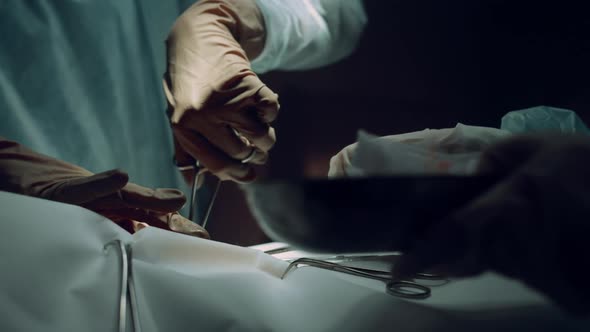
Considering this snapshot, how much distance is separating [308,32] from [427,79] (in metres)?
0.43

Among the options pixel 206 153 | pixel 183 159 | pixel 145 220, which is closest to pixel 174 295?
pixel 145 220

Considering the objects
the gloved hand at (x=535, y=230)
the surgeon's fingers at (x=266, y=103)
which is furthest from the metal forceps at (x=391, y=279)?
the surgeon's fingers at (x=266, y=103)

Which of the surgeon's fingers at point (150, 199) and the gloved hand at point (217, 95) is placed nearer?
the surgeon's fingers at point (150, 199)

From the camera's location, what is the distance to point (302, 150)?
1.36 meters

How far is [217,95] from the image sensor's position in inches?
34.0

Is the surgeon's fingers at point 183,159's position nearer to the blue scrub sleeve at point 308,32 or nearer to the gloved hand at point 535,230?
the blue scrub sleeve at point 308,32

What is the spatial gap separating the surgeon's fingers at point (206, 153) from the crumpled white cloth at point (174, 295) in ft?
1.90

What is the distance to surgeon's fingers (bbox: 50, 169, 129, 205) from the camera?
54 cm

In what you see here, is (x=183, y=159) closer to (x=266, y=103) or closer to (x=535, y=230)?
(x=266, y=103)

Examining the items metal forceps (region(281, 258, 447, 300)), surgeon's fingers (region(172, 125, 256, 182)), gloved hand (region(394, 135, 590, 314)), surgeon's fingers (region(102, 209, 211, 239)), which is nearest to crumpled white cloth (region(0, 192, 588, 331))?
metal forceps (region(281, 258, 447, 300))

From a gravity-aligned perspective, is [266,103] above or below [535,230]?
above

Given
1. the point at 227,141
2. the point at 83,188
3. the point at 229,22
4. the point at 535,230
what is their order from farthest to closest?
the point at 229,22
the point at 227,141
the point at 83,188
the point at 535,230

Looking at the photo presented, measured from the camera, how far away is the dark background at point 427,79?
1.18 metres

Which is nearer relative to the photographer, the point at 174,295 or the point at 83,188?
the point at 174,295
